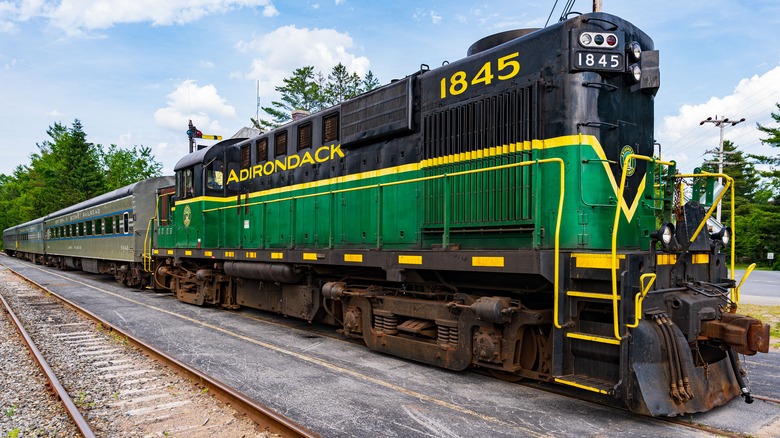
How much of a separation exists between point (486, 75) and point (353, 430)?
13.5 feet

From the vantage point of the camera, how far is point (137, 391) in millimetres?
5523

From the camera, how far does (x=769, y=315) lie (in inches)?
413

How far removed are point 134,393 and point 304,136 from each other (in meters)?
5.20

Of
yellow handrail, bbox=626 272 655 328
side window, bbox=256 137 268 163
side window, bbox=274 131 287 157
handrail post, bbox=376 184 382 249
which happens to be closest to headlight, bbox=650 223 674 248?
yellow handrail, bbox=626 272 655 328

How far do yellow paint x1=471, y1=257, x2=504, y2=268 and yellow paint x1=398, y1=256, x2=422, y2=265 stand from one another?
833 millimetres

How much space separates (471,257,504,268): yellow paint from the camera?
5.12m

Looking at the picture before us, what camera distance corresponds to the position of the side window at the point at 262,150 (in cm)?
1032

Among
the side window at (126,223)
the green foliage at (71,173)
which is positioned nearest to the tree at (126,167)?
the green foliage at (71,173)

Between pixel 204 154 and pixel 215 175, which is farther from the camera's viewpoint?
pixel 215 175

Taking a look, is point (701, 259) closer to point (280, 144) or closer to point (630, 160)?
point (630, 160)

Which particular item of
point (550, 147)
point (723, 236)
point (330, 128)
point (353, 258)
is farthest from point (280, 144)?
point (723, 236)

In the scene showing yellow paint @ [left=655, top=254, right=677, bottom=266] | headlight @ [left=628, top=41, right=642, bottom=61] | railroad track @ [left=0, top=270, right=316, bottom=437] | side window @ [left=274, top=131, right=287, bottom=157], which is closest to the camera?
railroad track @ [left=0, top=270, right=316, bottom=437]

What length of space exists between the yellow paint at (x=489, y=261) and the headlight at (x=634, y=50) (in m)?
2.54

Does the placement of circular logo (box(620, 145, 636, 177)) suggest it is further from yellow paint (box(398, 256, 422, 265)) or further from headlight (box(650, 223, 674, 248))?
yellow paint (box(398, 256, 422, 265))
